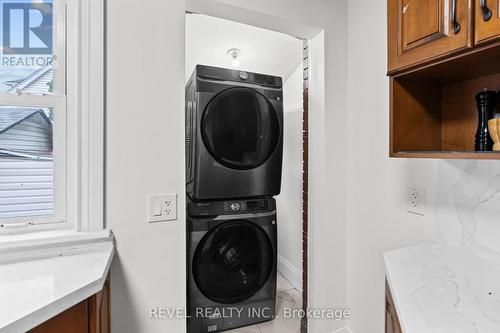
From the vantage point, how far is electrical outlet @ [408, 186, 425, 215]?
A: 4.43 ft

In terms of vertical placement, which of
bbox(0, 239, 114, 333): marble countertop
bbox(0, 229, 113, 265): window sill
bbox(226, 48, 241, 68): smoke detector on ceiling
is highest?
bbox(226, 48, 241, 68): smoke detector on ceiling

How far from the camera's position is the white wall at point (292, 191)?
8.80 ft

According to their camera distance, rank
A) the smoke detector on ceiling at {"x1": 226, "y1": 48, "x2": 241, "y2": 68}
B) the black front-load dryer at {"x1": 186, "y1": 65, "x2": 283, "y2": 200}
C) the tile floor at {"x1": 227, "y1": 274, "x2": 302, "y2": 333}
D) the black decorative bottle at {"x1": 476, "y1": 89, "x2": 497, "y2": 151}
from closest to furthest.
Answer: the black decorative bottle at {"x1": 476, "y1": 89, "x2": 497, "y2": 151}, the black front-load dryer at {"x1": 186, "y1": 65, "x2": 283, "y2": 200}, the tile floor at {"x1": 227, "y1": 274, "x2": 302, "y2": 333}, the smoke detector on ceiling at {"x1": 226, "y1": 48, "x2": 241, "y2": 68}

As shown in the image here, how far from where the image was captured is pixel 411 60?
0.99 meters

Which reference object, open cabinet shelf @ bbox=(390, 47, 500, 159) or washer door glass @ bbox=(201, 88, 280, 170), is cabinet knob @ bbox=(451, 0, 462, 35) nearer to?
open cabinet shelf @ bbox=(390, 47, 500, 159)

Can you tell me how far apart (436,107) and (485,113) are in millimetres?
233

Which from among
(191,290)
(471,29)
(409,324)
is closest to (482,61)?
(471,29)

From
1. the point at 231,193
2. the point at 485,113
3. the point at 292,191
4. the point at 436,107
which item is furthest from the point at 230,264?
the point at 485,113

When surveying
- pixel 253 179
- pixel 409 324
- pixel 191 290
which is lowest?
pixel 191 290

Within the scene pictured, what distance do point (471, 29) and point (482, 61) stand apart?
0.17 m

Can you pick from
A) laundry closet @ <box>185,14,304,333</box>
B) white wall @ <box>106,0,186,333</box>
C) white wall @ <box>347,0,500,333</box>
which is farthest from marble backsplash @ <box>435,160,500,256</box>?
white wall @ <box>106,0,186,333</box>

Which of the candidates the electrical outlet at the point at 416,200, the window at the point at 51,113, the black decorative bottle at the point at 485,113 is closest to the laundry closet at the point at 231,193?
the window at the point at 51,113

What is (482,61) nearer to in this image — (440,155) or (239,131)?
(440,155)

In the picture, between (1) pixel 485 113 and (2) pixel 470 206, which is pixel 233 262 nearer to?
(2) pixel 470 206
